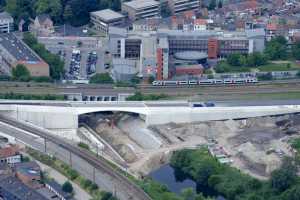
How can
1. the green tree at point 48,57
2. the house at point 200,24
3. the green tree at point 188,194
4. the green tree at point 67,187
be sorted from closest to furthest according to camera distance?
1. the green tree at point 188,194
2. the green tree at point 67,187
3. the green tree at point 48,57
4. the house at point 200,24

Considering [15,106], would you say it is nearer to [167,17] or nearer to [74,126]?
[74,126]

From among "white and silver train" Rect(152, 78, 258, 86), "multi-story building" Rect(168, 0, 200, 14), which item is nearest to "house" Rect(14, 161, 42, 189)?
"white and silver train" Rect(152, 78, 258, 86)

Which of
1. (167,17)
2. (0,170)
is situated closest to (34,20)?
(167,17)

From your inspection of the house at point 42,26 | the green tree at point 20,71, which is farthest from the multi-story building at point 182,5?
the green tree at point 20,71

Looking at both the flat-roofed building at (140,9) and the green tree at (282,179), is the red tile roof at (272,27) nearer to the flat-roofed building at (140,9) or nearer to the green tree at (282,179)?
the flat-roofed building at (140,9)

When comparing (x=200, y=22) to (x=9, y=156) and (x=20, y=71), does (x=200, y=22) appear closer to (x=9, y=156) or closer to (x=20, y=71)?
(x=20, y=71)

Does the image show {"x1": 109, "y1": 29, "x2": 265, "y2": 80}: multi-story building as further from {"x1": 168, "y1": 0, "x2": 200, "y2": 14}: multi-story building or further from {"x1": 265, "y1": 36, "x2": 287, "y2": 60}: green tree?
{"x1": 168, "y1": 0, "x2": 200, "y2": 14}: multi-story building
